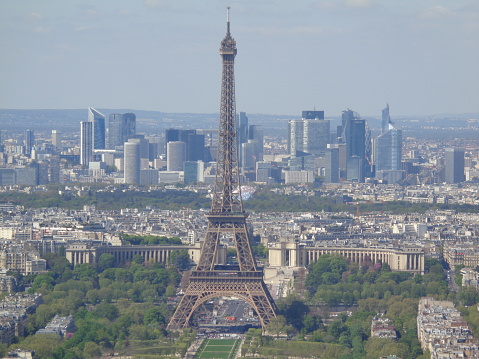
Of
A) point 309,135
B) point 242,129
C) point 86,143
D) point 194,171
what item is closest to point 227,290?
point 194,171

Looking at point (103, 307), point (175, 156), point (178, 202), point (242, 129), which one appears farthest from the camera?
point (242, 129)

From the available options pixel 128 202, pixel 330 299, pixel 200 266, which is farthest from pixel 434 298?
pixel 128 202

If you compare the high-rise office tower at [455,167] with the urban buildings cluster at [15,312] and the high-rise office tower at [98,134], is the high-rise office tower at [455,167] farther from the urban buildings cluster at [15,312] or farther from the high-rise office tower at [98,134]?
the urban buildings cluster at [15,312]

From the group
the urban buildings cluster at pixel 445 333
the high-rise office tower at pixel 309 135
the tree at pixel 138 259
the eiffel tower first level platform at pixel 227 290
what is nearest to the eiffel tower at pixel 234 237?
the eiffel tower first level platform at pixel 227 290

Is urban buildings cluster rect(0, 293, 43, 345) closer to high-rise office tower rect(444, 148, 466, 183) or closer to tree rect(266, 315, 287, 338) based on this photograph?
tree rect(266, 315, 287, 338)

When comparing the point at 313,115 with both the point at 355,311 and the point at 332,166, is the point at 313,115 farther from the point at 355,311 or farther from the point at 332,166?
the point at 355,311

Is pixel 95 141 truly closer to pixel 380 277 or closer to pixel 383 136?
pixel 383 136
